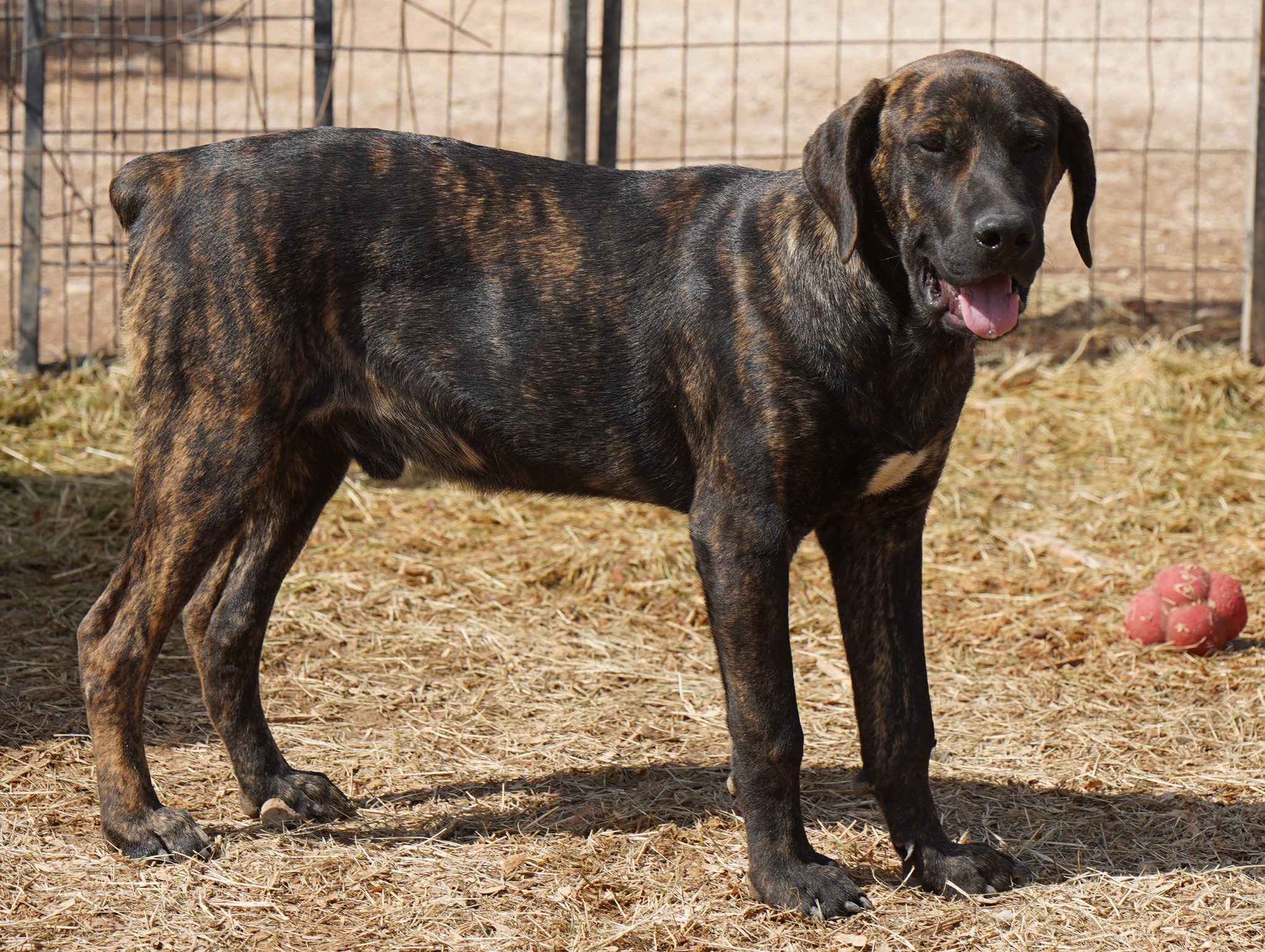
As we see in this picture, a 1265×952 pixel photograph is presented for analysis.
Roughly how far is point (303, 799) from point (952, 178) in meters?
2.41

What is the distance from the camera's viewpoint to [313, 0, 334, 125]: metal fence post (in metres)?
7.34

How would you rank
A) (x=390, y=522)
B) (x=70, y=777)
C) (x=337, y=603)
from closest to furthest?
(x=70, y=777)
(x=337, y=603)
(x=390, y=522)

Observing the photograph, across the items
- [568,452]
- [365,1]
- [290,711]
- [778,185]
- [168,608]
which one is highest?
[365,1]

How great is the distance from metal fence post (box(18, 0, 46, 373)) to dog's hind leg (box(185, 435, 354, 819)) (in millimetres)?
4188

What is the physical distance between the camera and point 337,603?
555 cm

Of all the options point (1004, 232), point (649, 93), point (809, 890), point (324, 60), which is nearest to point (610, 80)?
point (324, 60)

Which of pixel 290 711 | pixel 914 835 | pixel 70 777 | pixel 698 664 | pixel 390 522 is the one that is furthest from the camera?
pixel 390 522

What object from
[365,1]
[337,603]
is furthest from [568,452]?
[365,1]

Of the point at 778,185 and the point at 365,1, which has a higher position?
the point at 365,1

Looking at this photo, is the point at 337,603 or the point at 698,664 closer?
the point at 698,664

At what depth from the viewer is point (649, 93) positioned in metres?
14.6

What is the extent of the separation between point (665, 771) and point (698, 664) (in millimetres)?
903

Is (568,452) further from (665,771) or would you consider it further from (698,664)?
(698,664)

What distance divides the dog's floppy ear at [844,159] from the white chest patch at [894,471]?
0.52 m
